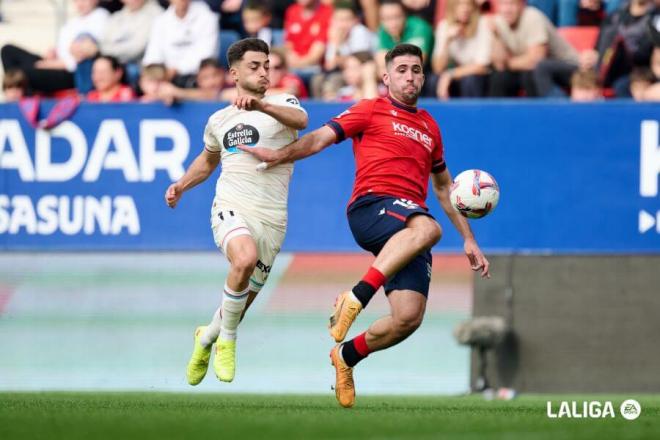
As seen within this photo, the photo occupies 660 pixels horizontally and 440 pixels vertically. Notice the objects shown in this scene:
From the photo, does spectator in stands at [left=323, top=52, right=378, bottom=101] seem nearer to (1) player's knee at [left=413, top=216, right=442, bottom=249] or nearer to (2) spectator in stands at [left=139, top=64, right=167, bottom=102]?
(2) spectator in stands at [left=139, top=64, right=167, bottom=102]

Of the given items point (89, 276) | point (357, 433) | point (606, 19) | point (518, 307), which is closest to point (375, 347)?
point (357, 433)

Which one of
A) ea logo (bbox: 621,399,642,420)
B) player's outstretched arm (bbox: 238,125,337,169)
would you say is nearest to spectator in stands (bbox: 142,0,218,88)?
player's outstretched arm (bbox: 238,125,337,169)

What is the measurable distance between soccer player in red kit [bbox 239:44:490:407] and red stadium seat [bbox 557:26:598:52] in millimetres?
5859

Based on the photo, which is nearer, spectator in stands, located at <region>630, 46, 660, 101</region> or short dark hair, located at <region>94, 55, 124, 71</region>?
spectator in stands, located at <region>630, 46, 660, 101</region>

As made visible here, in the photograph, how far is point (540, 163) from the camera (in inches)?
561

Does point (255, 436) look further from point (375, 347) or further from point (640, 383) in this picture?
point (640, 383)

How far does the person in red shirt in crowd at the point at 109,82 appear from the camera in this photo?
15438mm

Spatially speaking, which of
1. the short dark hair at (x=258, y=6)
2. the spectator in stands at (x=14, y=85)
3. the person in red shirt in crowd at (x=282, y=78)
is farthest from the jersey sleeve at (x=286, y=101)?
the spectator in stands at (x=14, y=85)

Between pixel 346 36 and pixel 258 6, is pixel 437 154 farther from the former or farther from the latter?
pixel 258 6

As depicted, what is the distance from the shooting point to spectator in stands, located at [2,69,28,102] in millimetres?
15680

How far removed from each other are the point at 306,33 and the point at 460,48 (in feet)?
6.48

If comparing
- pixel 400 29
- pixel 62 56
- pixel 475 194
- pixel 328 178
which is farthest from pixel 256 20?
pixel 475 194

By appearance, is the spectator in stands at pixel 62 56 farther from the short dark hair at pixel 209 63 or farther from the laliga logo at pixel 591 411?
the laliga logo at pixel 591 411

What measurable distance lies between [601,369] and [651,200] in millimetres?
1776
